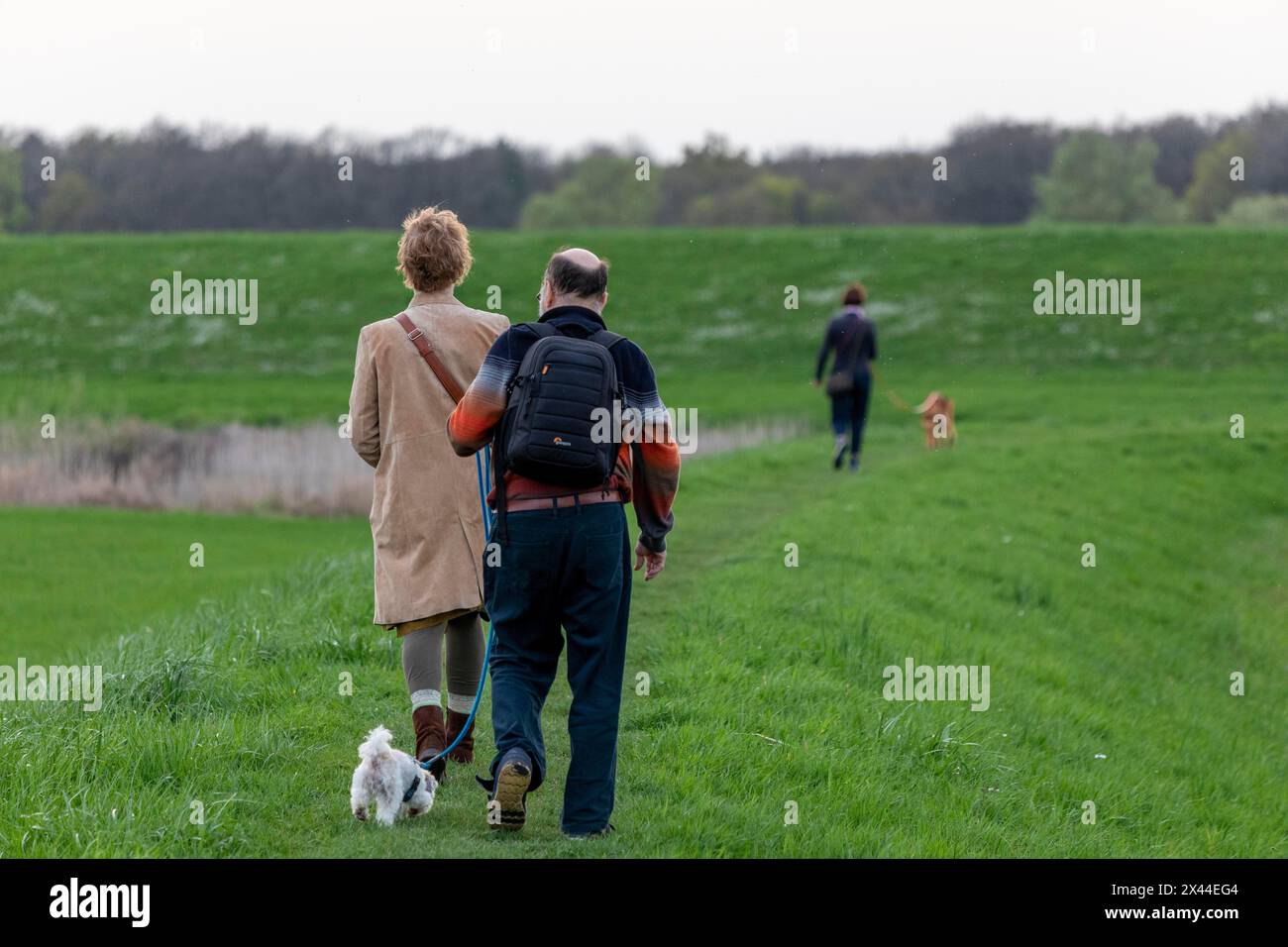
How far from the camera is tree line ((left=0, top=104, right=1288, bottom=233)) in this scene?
77.6 m

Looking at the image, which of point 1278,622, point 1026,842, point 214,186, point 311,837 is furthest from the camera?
point 214,186

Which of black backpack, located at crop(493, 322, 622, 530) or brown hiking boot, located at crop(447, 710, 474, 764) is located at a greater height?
black backpack, located at crop(493, 322, 622, 530)

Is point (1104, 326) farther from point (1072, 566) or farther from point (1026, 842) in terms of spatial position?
point (1026, 842)

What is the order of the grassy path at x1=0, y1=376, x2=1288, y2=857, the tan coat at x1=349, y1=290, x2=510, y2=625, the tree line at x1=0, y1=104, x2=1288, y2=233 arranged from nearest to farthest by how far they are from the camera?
the grassy path at x1=0, y1=376, x2=1288, y2=857 < the tan coat at x1=349, y1=290, x2=510, y2=625 < the tree line at x1=0, y1=104, x2=1288, y2=233

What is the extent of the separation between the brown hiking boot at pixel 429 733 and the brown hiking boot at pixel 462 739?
15 centimetres

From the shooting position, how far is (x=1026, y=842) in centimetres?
700

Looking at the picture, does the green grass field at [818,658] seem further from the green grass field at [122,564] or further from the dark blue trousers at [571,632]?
the dark blue trousers at [571,632]

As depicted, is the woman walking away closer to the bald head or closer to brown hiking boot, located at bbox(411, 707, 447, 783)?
brown hiking boot, located at bbox(411, 707, 447, 783)

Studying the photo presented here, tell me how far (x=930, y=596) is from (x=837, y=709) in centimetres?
456

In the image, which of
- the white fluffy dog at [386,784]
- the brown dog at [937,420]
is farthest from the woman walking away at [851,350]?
the white fluffy dog at [386,784]

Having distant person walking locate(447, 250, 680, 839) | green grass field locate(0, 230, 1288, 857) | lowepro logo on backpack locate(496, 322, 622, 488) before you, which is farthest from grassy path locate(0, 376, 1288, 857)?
lowepro logo on backpack locate(496, 322, 622, 488)

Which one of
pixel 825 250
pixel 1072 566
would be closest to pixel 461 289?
pixel 825 250

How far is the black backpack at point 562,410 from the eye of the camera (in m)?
5.35

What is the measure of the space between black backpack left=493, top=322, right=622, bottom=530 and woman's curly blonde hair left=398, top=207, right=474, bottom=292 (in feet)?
3.34
